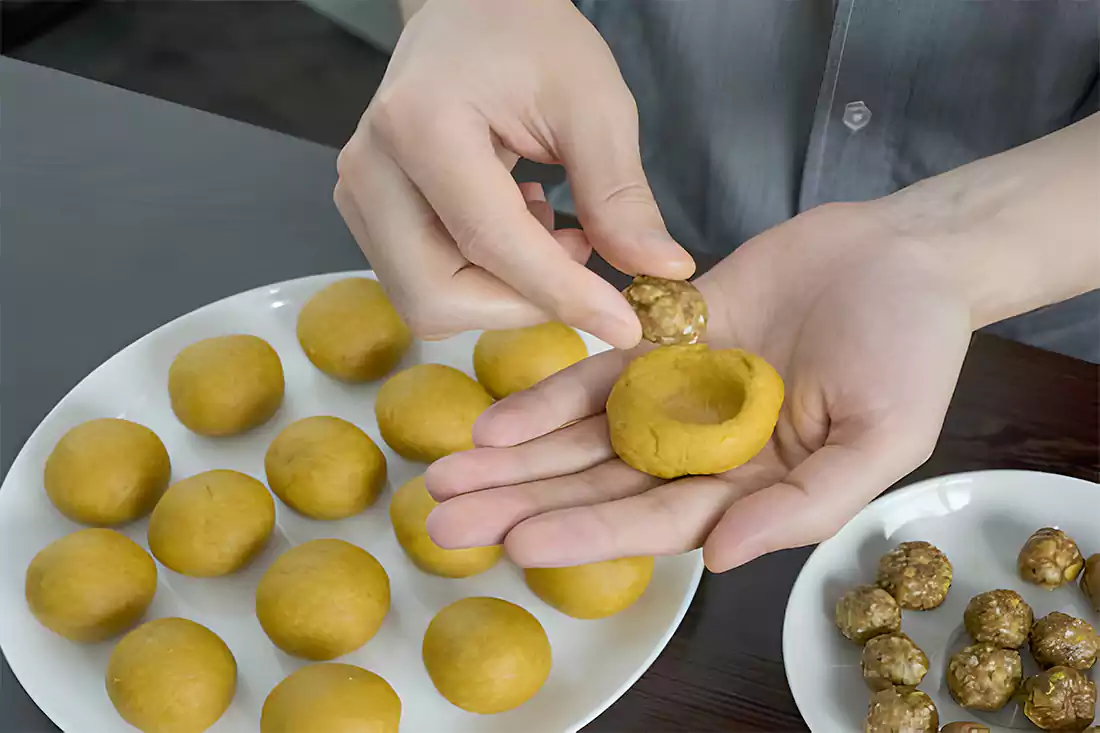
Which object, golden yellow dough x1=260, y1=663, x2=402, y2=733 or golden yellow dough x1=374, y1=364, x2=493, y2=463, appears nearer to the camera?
golden yellow dough x1=260, y1=663, x2=402, y2=733

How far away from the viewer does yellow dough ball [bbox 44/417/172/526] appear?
0.99 meters

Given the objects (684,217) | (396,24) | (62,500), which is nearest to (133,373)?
(62,500)

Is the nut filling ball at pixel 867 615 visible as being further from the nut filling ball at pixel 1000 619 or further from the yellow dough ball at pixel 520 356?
the yellow dough ball at pixel 520 356

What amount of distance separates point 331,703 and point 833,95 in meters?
0.80

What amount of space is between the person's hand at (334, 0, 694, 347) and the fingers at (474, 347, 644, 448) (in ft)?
0.25

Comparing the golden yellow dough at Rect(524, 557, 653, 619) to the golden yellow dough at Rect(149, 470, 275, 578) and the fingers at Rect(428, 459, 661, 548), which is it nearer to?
the fingers at Rect(428, 459, 661, 548)

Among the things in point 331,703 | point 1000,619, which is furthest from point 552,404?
point 1000,619

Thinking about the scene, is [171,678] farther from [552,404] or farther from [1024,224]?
[1024,224]

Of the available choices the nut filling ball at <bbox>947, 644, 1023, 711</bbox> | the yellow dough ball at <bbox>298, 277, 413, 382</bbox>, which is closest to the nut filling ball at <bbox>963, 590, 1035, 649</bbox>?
the nut filling ball at <bbox>947, 644, 1023, 711</bbox>

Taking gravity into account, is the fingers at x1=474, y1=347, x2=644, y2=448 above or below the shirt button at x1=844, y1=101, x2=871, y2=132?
below

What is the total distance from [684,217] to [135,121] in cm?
78

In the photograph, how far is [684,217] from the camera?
4.56 ft

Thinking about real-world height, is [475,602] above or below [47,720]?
above

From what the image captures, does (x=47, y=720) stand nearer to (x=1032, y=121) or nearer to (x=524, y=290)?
(x=524, y=290)
